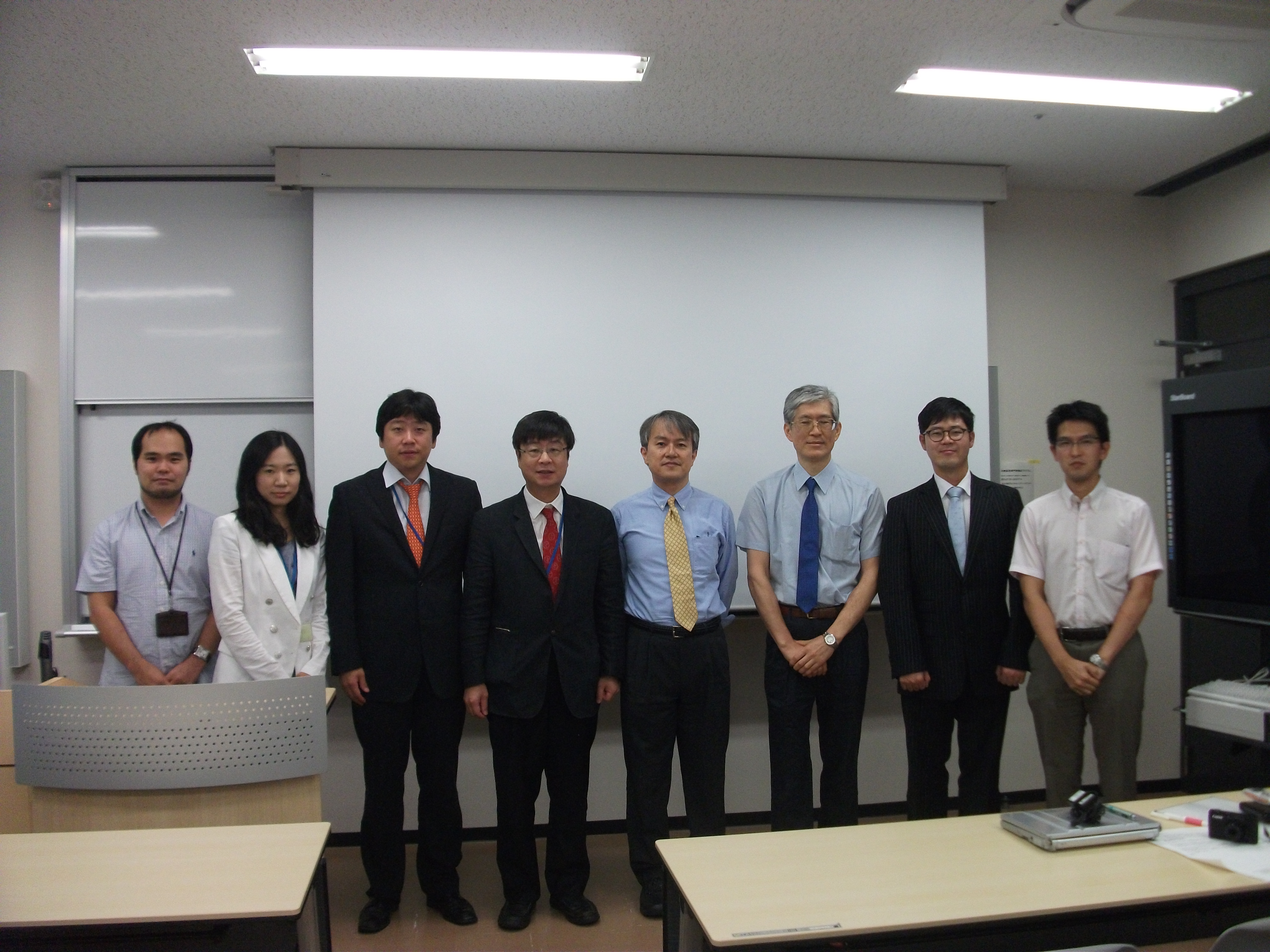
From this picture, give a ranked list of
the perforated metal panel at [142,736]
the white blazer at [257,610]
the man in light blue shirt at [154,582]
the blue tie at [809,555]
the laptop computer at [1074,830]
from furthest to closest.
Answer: the blue tie at [809,555], the man in light blue shirt at [154,582], the white blazer at [257,610], the perforated metal panel at [142,736], the laptop computer at [1074,830]

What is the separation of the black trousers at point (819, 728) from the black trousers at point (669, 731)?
22 centimetres

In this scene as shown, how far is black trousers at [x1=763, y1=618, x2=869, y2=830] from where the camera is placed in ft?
9.72

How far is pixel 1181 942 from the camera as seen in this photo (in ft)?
5.23

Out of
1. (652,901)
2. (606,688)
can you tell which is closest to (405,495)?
(606,688)

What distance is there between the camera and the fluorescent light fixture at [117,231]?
3551 millimetres

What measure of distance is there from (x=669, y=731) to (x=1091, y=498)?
1793mm

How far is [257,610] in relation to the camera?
2.69 m

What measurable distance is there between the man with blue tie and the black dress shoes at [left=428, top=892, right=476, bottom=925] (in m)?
1.18

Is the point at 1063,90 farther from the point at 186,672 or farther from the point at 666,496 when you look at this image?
the point at 186,672

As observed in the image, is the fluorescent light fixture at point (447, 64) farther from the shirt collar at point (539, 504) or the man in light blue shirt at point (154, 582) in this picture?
the shirt collar at point (539, 504)

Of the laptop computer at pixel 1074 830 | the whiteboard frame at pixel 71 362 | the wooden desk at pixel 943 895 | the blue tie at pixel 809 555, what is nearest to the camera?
the wooden desk at pixel 943 895

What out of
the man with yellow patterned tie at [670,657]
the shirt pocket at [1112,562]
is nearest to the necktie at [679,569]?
the man with yellow patterned tie at [670,657]

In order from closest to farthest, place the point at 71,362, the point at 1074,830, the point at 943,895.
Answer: the point at 943,895 < the point at 1074,830 < the point at 71,362

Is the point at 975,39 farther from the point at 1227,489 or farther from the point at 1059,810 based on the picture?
the point at 1059,810
